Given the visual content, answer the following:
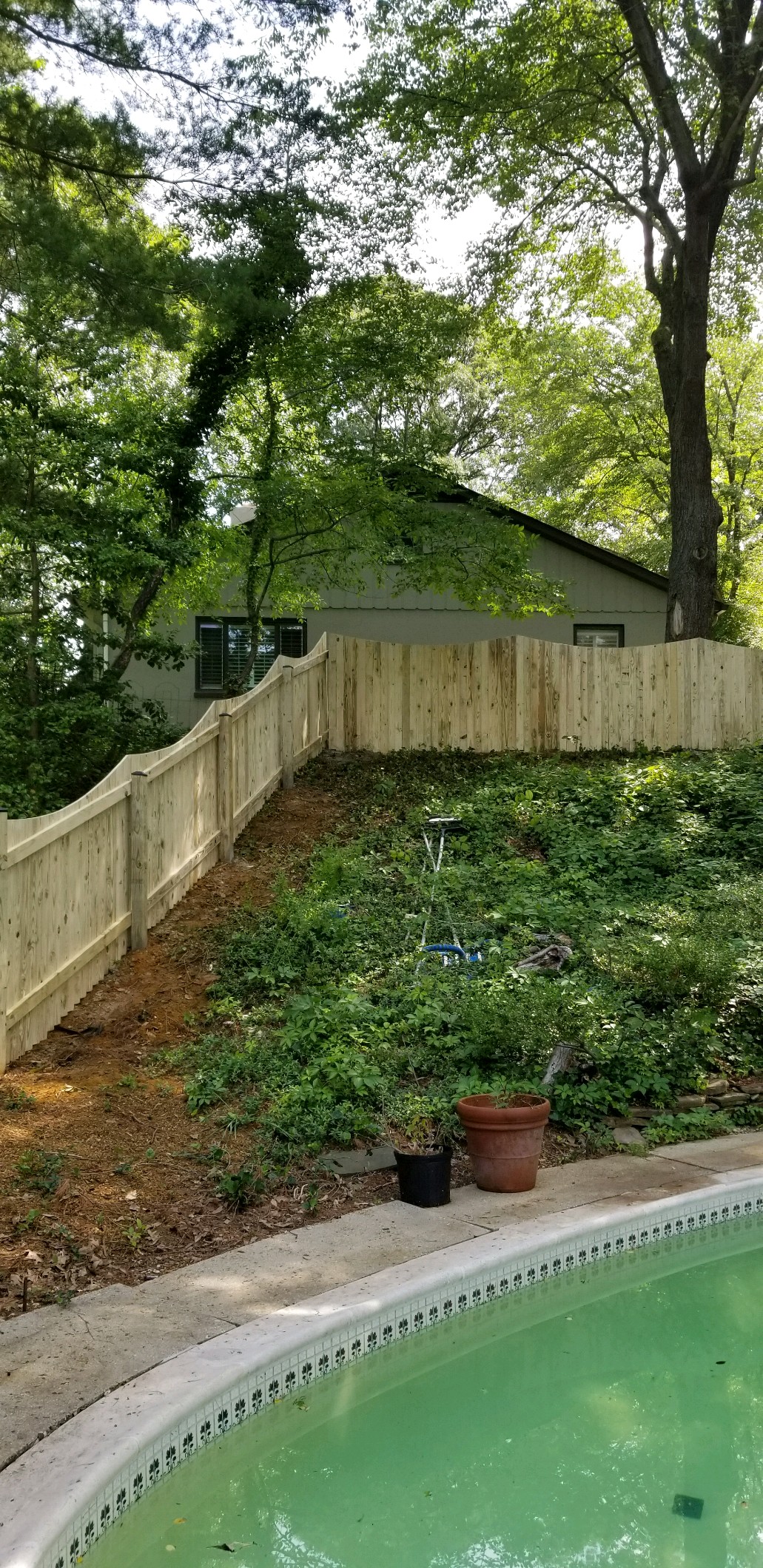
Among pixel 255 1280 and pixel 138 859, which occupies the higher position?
pixel 138 859

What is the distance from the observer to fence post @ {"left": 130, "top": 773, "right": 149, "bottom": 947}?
25.8 ft

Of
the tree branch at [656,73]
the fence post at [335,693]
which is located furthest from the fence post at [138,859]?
the tree branch at [656,73]

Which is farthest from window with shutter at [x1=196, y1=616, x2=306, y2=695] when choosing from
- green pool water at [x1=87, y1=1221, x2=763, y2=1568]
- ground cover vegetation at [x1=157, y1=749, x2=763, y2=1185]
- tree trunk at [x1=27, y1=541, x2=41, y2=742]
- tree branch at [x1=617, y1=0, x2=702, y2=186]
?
green pool water at [x1=87, y1=1221, x2=763, y2=1568]

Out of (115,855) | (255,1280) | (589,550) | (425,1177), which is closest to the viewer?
(255,1280)

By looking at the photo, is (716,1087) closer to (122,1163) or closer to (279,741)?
(122,1163)

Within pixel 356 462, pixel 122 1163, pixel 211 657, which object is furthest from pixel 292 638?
pixel 122 1163

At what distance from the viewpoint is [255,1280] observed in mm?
4227

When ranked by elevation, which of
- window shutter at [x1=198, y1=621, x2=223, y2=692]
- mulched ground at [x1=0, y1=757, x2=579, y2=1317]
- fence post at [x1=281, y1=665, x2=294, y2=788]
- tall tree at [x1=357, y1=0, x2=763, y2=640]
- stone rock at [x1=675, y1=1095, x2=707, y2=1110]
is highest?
tall tree at [x1=357, y1=0, x2=763, y2=640]

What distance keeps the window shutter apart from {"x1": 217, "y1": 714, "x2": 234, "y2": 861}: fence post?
8.27 metres

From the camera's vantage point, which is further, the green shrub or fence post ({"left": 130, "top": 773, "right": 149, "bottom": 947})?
fence post ({"left": 130, "top": 773, "right": 149, "bottom": 947})

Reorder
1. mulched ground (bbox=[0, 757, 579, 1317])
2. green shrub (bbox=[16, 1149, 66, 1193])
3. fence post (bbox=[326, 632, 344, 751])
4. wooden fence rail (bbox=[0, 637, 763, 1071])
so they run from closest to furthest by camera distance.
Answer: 1. mulched ground (bbox=[0, 757, 579, 1317])
2. green shrub (bbox=[16, 1149, 66, 1193])
3. wooden fence rail (bbox=[0, 637, 763, 1071])
4. fence post (bbox=[326, 632, 344, 751])

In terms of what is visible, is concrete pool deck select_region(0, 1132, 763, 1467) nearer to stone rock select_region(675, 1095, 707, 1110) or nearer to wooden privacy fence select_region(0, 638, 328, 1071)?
stone rock select_region(675, 1095, 707, 1110)

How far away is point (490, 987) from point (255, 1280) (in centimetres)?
308

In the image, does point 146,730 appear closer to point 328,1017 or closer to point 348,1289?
point 328,1017
